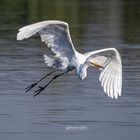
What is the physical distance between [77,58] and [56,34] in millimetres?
522

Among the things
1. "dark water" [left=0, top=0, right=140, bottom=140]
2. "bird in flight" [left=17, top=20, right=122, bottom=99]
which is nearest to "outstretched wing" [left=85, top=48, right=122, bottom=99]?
"bird in flight" [left=17, top=20, right=122, bottom=99]

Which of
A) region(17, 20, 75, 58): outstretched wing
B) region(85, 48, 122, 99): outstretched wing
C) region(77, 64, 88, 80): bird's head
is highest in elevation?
region(17, 20, 75, 58): outstretched wing

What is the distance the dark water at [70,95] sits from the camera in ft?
45.8

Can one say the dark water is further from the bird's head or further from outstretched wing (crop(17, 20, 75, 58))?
outstretched wing (crop(17, 20, 75, 58))

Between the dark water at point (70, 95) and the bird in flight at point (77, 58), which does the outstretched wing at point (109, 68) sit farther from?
the dark water at point (70, 95)

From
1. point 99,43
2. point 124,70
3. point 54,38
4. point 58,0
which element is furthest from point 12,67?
point 58,0

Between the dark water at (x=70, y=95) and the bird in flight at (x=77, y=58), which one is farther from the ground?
the bird in flight at (x=77, y=58)

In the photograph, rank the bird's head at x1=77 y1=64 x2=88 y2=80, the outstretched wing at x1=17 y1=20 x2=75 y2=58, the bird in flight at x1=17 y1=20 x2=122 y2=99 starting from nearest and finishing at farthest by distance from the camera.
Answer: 1. the outstretched wing at x1=17 y1=20 x2=75 y2=58
2. the bird in flight at x1=17 y1=20 x2=122 y2=99
3. the bird's head at x1=77 y1=64 x2=88 y2=80

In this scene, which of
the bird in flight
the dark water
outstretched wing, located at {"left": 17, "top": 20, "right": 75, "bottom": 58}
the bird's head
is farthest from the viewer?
the dark water

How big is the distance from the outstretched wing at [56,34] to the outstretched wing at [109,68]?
422mm

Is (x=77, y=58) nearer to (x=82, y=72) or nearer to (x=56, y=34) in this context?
(x=82, y=72)

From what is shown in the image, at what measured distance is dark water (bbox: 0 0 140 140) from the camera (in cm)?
1396

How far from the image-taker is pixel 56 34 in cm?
1367

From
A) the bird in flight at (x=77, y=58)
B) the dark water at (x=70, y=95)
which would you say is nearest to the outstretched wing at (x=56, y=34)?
the bird in flight at (x=77, y=58)
